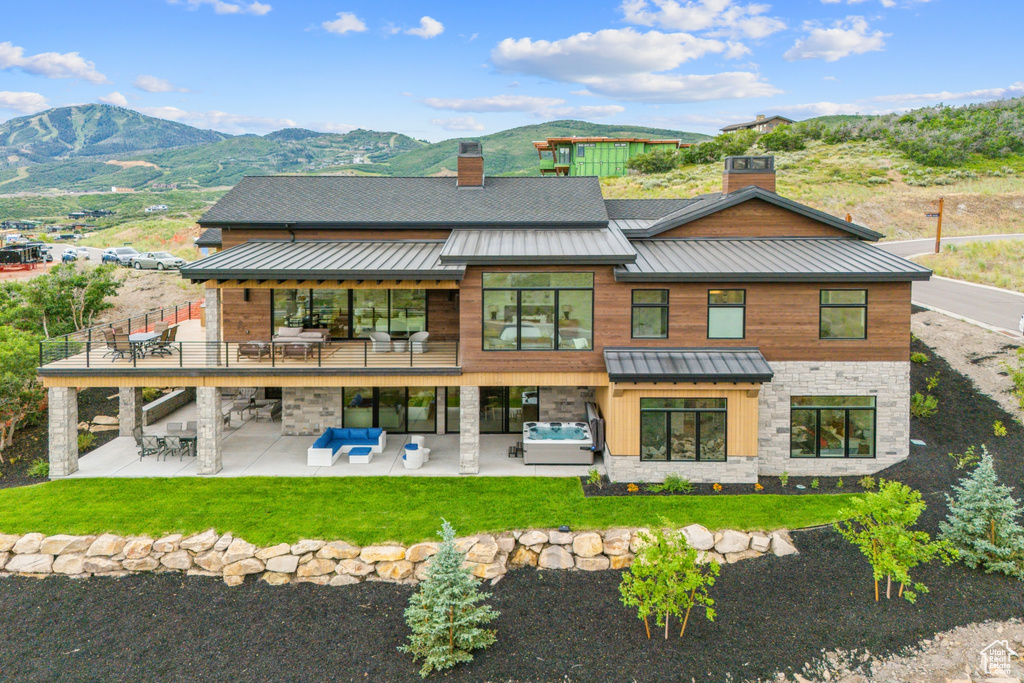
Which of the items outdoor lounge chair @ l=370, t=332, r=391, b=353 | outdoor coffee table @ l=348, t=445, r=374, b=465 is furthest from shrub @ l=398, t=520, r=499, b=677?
outdoor lounge chair @ l=370, t=332, r=391, b=353

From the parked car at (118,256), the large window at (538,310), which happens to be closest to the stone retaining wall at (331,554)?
the large window at (538,310)

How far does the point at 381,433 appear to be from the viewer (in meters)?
17.5

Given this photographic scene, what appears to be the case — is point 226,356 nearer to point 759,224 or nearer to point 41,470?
point 41,470

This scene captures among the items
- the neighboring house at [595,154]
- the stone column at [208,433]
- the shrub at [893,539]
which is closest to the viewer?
the shrub at [893,539]

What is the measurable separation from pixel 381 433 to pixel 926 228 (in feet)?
144

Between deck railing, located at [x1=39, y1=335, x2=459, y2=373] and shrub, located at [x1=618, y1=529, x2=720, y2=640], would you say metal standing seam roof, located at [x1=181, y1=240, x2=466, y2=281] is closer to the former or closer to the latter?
deck railing, located at [x1=39, y1=335, x2=459, y2=373]

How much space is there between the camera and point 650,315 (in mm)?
15656

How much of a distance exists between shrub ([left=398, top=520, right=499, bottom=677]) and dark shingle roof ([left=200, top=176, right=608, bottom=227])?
1086 cm

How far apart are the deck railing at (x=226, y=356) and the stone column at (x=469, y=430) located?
915 mm

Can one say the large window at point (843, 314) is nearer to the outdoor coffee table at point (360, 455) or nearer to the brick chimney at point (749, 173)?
the brick chimney at point (749, 173)

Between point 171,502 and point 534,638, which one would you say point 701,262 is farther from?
point 171,502

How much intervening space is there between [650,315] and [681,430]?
3019 millimetres

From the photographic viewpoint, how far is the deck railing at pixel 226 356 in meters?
15.7

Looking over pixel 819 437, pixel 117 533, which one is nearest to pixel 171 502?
pixel 117 533
